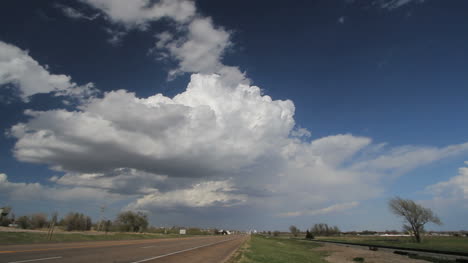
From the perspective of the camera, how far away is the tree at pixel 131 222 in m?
105

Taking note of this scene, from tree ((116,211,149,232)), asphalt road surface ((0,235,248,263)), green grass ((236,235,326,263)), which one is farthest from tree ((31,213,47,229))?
asphalt road surface ((0,235,248,263))

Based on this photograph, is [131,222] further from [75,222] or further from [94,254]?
[94,254]

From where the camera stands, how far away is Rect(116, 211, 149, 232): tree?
10549 centimetres

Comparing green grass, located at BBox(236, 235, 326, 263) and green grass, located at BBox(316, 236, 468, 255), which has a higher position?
green grass, located at BBox(236, 235, 326, 263)

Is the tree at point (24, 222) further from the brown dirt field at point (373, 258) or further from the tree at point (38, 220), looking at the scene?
the brown dirt field at point (373, 258)

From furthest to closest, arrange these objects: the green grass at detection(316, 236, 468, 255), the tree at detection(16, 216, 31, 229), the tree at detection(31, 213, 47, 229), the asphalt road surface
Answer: the tree at detection(31, 213, 47, 229) < the tree at detection(16, 216, 31, 229) < the green grass at detection(316, 236, 468, 255) < the asphalt road surface

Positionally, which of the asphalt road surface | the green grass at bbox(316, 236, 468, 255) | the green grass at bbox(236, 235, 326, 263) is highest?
the asphalt road surface

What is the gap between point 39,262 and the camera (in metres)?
12.8

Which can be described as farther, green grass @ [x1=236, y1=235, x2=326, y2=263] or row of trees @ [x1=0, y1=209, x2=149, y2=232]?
row of trees @ [x1=0, y1=209, x2=149, y2=232]

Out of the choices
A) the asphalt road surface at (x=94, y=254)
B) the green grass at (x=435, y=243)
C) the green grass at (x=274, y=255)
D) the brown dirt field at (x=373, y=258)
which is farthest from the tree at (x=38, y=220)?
the green grass at (x=435, y=243)

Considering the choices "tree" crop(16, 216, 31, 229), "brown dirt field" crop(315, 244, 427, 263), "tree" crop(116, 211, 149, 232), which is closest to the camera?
"brown dirt field" crop(315, 244, 427, 263)

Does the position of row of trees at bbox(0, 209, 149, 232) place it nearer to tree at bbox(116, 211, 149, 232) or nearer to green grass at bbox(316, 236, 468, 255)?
tree at bbox(116, 211, 149, 232)

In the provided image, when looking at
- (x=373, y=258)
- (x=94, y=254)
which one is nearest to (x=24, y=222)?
(x=94, y=254)

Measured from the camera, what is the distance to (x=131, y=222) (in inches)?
4193
